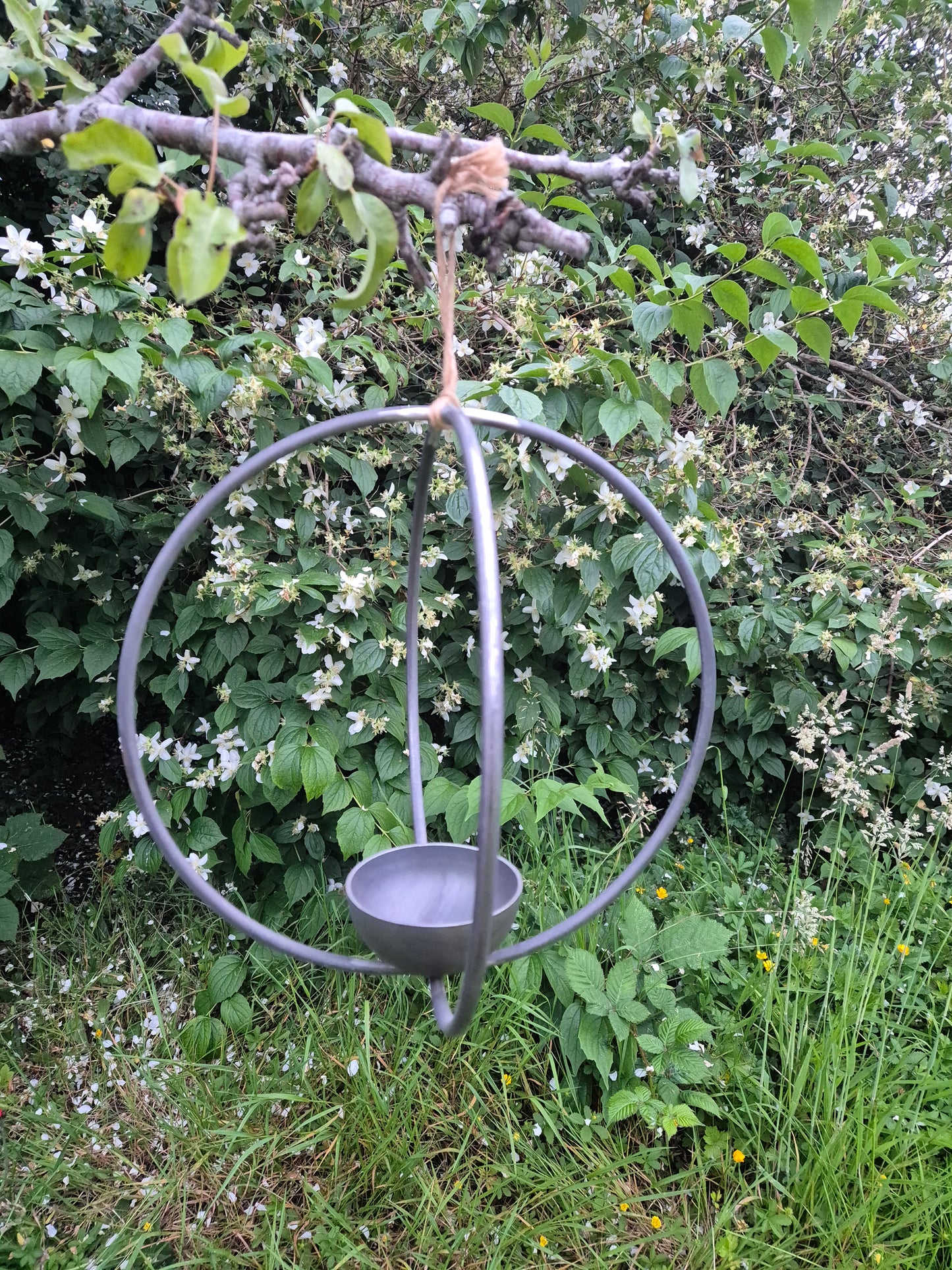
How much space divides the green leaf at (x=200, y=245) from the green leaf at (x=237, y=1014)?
1.44m

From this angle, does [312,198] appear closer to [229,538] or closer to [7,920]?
[229,538]

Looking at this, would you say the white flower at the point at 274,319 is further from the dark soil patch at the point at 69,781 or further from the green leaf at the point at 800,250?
the dark soil patch at the point at 69,781

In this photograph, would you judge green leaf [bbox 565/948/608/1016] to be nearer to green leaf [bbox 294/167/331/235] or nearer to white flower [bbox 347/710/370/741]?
white flower [bbox 347/710/370/741]

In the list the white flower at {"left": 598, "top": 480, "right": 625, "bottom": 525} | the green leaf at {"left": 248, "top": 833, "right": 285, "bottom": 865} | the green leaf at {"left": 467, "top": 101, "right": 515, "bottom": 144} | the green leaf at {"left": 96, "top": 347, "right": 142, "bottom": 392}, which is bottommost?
the green leaf at {"left": 248, "top": 833, "right": 285, "bottom": 865}

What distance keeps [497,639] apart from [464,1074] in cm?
123

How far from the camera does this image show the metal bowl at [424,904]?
1.66ft

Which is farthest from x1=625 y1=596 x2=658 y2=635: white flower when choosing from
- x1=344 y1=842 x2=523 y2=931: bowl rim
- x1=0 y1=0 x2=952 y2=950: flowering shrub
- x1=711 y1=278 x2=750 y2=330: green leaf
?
x1=344 y1=842 x2=523 y2=931: bowl rim

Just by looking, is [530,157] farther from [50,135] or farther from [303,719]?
[303,719]

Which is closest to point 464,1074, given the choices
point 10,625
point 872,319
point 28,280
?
point 10,625

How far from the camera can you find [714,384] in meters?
1.12

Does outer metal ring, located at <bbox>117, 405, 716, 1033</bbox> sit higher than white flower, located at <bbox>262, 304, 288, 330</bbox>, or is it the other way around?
white flower, located at <bbox>262, 304, 288, 330</bbox>

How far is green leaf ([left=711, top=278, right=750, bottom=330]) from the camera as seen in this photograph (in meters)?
1.04

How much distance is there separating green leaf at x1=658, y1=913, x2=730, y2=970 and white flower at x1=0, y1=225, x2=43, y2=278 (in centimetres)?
156

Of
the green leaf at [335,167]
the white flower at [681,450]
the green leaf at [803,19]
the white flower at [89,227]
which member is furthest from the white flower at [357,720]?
the green leaf at [803,19]
